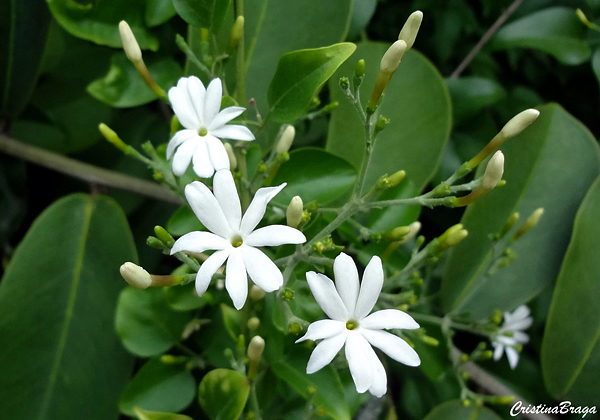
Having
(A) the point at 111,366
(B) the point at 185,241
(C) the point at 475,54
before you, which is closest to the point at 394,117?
(C) the point at 475,54

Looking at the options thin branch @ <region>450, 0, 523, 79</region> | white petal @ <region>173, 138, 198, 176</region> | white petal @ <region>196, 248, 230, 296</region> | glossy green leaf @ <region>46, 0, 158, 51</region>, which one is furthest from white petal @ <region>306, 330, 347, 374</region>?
thin branch @ <region>450, 0, 523, 79</region>

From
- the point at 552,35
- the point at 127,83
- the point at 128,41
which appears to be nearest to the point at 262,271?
the point at 128,41

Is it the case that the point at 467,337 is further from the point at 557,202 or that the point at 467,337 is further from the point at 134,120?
the point at 134,120

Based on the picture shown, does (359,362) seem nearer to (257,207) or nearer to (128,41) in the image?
(257,207)

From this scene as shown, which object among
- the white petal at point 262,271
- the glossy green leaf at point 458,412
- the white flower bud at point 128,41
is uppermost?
the white flower bud at point 128,41

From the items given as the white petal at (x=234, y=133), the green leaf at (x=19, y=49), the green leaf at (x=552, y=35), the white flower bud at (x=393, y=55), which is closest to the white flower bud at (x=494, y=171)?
the white flower bud at (x=393, y=55)

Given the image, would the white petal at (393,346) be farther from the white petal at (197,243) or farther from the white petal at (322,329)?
the white petal at (197,243)
